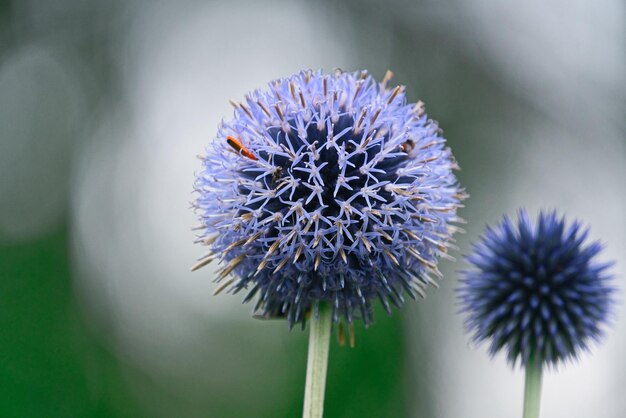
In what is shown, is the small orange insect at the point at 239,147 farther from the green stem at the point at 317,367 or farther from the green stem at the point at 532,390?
the green stem at the point at 532,390

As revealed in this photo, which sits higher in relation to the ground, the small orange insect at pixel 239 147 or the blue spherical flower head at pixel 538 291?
the small orange insect at pixel 239 147

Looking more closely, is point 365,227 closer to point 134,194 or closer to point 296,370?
point 296,370

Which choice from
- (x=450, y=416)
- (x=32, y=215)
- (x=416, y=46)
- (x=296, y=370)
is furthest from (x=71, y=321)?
(x=416, y=46)

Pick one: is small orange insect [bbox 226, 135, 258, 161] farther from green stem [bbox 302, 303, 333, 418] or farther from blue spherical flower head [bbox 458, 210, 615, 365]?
blue spherical flower head [bbox 458, 210, 615, 365]

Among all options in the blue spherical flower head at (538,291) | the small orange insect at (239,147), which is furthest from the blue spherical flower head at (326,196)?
the blue spherical flower head at (538,291)

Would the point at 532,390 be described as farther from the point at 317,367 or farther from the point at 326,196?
the point at 326,196

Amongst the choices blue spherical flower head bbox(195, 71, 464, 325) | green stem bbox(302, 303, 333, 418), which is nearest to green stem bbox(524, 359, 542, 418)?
blue spherical flower head bbox(195, 71, 464, 325)
